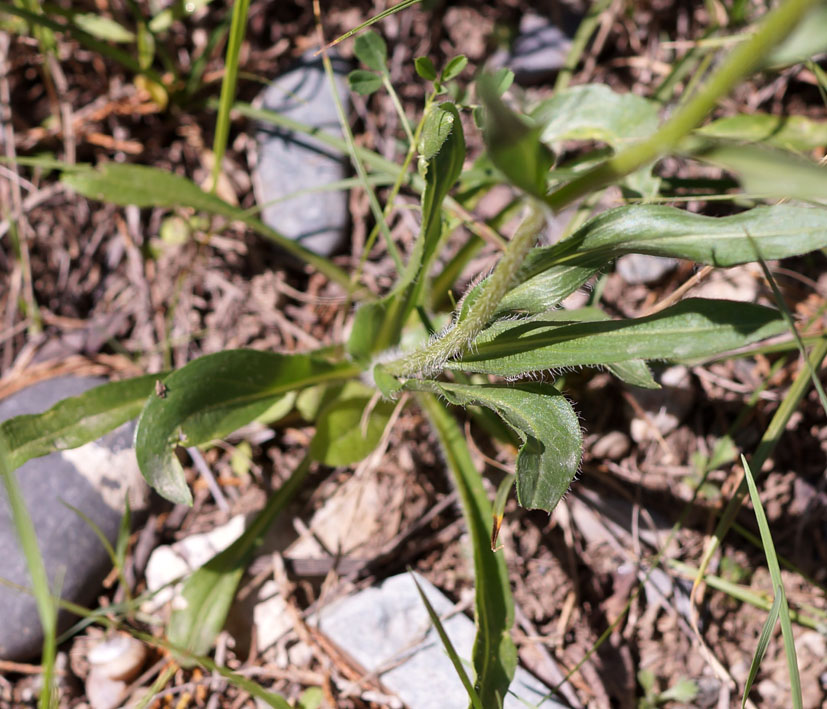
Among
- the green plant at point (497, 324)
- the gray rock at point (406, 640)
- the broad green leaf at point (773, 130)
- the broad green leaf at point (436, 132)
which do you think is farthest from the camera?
the broad green leaf at point (773, 130)

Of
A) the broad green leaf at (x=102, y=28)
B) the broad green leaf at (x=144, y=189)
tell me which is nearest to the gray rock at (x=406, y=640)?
the broad green leaf at (x=144, y=189)

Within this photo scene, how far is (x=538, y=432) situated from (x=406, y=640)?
1.23 metres

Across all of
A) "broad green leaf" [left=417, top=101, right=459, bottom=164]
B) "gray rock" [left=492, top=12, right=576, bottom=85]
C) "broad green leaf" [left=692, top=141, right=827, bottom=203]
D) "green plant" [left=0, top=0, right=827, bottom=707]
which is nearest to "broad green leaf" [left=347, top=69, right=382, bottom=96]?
"green plant" [left=0, top=0, right=827, bottom=707]

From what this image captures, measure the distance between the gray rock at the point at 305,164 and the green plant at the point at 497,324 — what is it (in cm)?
28

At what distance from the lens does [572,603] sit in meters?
2.54

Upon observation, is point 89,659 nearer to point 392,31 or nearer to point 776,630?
point 776,630

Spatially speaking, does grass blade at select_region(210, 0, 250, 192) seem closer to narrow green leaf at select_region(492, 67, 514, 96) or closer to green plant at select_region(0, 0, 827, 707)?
green plant at select_region(0, 0, 827, 707)

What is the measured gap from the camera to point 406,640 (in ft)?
8.04

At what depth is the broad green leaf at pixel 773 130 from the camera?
2.64m

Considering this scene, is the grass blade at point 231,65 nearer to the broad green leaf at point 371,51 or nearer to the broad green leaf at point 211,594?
the broad green leaf at point 371,51

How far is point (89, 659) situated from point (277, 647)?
68cm

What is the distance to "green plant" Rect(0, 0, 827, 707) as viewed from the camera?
1036 mm

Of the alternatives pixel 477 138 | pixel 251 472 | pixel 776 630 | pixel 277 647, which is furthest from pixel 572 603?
pixel 477 138

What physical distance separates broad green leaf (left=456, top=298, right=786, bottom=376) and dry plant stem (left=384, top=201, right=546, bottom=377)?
0.23ft
